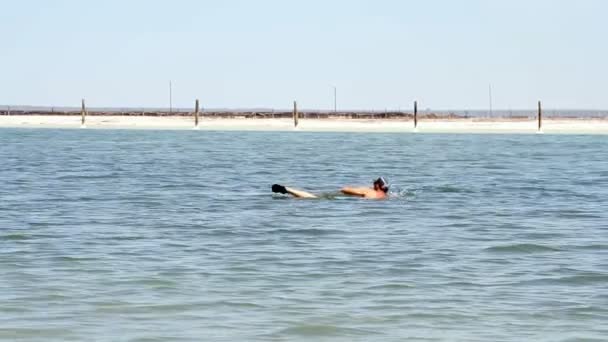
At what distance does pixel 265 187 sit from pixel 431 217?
9.45m

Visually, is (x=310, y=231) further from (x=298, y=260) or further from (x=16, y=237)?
(x=16, y=237)

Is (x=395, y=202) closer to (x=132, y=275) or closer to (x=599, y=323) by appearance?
(x=132, y=275)

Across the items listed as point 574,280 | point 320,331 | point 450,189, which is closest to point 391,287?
point 574,280

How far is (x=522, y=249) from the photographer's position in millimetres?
18406

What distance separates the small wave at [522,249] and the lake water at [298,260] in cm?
4

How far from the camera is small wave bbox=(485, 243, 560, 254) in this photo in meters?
18.2

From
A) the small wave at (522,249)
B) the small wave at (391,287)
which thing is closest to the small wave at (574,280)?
the small wave at (391,287)

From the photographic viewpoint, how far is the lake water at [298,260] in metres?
12.7

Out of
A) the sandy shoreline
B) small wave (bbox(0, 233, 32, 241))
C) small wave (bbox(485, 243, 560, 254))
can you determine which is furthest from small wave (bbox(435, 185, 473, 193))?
the sandy shoreline

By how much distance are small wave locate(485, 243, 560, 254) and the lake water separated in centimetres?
4

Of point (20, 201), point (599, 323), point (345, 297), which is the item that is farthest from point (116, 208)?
point (599, 323)

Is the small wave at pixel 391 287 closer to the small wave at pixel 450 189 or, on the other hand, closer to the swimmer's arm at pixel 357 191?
the swimmer's arm at pixel 357 191

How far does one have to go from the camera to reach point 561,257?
17484 mm

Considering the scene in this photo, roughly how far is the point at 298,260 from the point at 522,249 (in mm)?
3432
